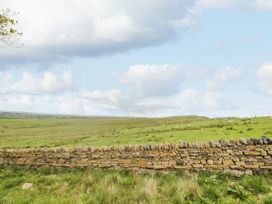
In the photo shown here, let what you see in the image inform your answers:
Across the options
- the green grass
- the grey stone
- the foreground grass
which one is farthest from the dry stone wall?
the green grass

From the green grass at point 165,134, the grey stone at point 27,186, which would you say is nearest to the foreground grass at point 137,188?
the grey stone at point 27,186

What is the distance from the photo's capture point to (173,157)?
55.3 ft

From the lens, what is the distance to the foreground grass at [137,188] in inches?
520

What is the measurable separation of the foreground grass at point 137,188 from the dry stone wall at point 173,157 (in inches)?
21.1

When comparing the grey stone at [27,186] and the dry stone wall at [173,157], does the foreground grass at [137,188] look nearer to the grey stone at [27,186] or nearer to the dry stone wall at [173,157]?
the grey stone at [27,186]

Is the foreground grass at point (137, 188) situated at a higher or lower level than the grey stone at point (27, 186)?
higher

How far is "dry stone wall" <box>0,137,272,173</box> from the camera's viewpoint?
14875 mm

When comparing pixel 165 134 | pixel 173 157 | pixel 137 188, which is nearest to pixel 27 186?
pixel 137 188

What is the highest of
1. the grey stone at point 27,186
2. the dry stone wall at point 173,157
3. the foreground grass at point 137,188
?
the dry stone wall at point 173,157

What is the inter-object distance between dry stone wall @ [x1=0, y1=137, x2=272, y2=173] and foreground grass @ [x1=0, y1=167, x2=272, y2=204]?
54cm

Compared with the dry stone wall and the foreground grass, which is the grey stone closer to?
the foreground grass

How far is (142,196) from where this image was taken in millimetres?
13961

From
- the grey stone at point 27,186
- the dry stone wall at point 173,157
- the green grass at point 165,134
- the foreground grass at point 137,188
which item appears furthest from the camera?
the green grass at point 165,134

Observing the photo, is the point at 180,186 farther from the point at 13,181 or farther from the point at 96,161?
the point at 13,181
